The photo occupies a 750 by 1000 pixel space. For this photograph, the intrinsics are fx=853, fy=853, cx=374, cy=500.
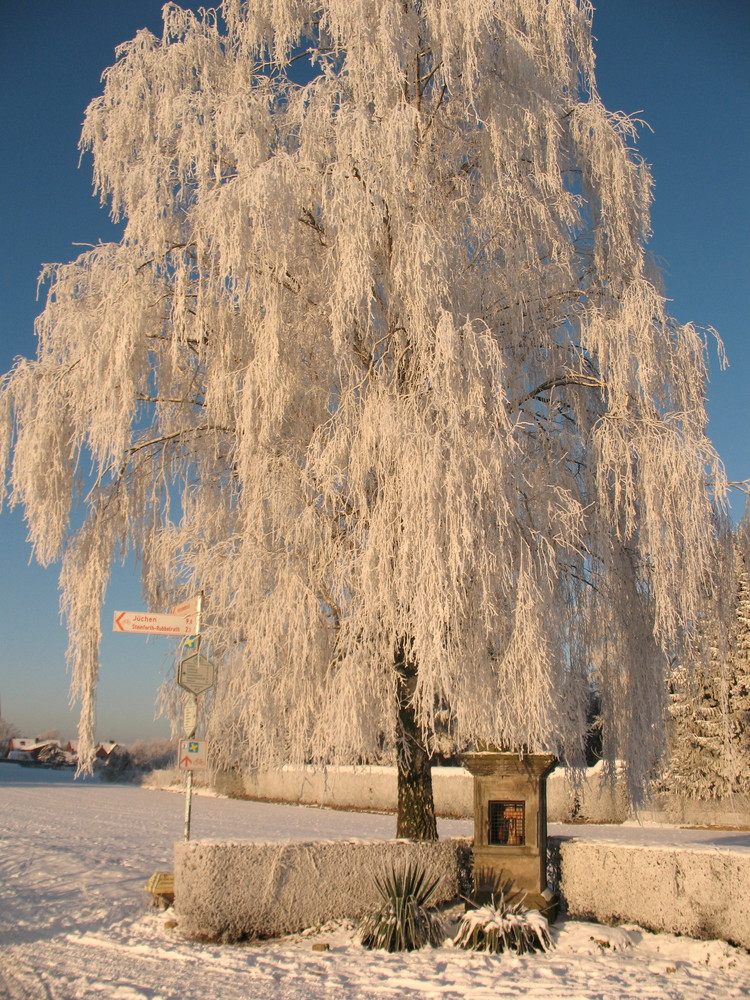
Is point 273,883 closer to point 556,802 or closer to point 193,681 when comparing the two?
point 193,681

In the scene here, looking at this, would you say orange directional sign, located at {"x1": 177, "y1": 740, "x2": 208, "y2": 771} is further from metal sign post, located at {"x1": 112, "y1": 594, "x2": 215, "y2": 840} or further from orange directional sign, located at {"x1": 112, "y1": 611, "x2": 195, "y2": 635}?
orange directional sign, located at {"x1": 112, "y1": 611, "x2": 195, "y2": 635}

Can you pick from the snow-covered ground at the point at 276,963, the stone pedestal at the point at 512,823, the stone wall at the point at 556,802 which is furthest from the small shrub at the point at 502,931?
the stone wall at the point at 556,802

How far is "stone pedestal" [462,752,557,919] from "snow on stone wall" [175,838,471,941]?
620 mm

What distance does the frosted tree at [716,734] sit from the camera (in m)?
22.0

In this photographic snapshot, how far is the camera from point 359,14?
8922mm

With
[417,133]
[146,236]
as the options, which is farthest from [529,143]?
[146,236]

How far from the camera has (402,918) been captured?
272 inches

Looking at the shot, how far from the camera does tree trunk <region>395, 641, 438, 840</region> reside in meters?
8.38

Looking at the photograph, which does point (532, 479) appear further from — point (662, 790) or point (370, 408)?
point (662, 790)

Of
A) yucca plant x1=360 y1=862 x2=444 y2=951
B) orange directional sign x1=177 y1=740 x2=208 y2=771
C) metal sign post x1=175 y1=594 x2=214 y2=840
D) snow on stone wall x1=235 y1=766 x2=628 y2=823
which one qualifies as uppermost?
metal sign post x1=175 y1=594 x2=214 y2=840

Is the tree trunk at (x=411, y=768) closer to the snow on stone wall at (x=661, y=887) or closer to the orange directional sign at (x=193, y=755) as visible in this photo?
the snow on stone wall at (x=661, y=887)

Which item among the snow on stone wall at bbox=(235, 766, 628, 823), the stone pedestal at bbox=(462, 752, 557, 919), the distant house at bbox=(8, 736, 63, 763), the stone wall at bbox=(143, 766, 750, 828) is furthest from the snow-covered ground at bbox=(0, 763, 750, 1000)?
the distant house at bbox=(8, 736, 63, 763)

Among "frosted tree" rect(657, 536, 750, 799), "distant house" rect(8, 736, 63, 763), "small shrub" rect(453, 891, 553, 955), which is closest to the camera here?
"small shrub" rect(453, 891, 553, 955)

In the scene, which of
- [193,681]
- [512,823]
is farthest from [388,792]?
[193,681]
